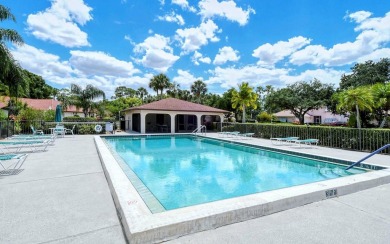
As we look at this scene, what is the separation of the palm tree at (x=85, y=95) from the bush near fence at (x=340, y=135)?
22315mm

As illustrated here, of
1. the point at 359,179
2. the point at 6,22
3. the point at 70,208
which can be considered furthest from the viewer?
the point at 6,22

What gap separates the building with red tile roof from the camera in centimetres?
2380

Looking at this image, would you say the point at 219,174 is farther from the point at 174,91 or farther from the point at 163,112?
the point at 174,91

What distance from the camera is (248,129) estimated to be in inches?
790

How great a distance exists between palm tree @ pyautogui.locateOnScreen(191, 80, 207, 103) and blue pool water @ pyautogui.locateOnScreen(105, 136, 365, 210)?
4098 centimetres

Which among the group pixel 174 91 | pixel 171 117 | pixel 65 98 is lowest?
pixel 171 117

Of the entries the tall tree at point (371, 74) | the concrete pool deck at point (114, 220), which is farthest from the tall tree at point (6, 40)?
the tall tree at point (371, 74)

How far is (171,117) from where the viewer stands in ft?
78.9

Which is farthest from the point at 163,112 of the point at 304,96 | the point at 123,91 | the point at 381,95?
the point at 123,91

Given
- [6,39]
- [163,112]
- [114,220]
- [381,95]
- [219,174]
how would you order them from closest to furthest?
[114,220]
[219,174]
[6,39]
[381,95]
[163,112]

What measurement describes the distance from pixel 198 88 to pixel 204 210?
49.0m

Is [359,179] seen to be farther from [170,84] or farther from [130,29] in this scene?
[170,84]

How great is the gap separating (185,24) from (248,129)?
10565mm

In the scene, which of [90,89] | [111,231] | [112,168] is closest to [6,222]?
[111,231]
